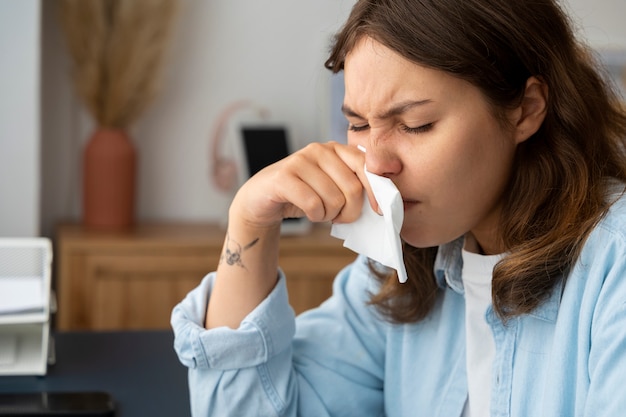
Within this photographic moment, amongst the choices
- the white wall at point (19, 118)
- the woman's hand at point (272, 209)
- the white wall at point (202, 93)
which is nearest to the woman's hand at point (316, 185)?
the woman's hand at point (272, 209)

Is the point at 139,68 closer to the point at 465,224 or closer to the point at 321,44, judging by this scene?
the point at 321,44

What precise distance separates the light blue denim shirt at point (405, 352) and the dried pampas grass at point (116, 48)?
5.88 ft

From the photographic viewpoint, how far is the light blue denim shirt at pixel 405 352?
1117 mm

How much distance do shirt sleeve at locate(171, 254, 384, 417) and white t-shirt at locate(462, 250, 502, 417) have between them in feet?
0.59

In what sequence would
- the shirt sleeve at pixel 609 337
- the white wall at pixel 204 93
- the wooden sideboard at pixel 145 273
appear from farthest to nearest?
the white wall at pixel 204 93
the wooden sideboard at pixel 145 273
the shirt sleeve at pixel 609 337

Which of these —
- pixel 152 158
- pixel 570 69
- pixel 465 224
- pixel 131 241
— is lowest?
pixel 131 241

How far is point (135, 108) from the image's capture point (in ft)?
Answer: 10.5

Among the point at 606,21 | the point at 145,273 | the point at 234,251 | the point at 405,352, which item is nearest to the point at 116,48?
the point at 145,273

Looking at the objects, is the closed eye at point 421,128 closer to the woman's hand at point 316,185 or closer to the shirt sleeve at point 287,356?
the woman's hand at point 316,185

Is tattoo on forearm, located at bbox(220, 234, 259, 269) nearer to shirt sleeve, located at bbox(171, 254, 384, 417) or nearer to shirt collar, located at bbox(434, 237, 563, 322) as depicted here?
shirt sleeve, located at bbox(171, 254, 384, 417)

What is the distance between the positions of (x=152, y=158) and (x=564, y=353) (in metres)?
2.41

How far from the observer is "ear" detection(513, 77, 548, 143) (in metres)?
1.24

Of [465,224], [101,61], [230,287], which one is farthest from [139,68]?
[465,224]

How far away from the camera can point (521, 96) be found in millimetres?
1220
